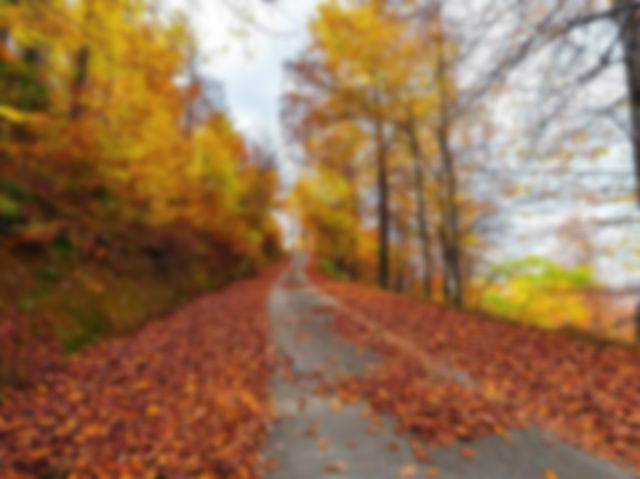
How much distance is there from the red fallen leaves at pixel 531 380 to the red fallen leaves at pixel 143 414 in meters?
1.79

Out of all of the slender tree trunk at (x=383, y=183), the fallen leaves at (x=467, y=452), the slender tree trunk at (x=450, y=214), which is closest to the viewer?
the fallen leaves at (x=467, y=452)

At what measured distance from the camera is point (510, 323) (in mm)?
6535

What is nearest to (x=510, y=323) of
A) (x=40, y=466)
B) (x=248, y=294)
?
(x=40, y=466)

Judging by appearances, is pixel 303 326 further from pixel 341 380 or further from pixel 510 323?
pixel 510 323

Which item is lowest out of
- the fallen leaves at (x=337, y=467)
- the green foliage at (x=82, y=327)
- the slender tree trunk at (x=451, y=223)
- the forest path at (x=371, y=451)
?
the forest path at (x=371, y=451)

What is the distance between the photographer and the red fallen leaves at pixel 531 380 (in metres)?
3.46

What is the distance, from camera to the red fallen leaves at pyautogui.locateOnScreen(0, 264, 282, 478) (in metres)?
2.98

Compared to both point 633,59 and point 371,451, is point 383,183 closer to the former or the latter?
point 633,59

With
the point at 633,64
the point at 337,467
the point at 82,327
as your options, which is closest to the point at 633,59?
the point at 633,64

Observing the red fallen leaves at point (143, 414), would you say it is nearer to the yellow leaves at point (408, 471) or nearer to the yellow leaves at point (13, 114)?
the yellow leaves at point (408, 471)

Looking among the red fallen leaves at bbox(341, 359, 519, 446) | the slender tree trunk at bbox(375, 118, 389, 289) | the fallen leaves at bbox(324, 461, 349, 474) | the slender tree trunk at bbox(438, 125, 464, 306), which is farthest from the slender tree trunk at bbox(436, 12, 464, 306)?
the fallen leaves at bbox(324, 461, 349, 474)

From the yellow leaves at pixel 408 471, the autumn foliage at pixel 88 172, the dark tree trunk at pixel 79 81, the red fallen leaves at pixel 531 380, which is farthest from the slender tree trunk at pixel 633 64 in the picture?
the dark tree trunk at pixel 79 81

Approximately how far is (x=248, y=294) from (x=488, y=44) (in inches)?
434

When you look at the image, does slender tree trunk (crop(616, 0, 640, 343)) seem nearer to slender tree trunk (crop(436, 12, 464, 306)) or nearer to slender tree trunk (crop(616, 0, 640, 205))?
slender tree trunk (crop(616, 0, 640, 205))
